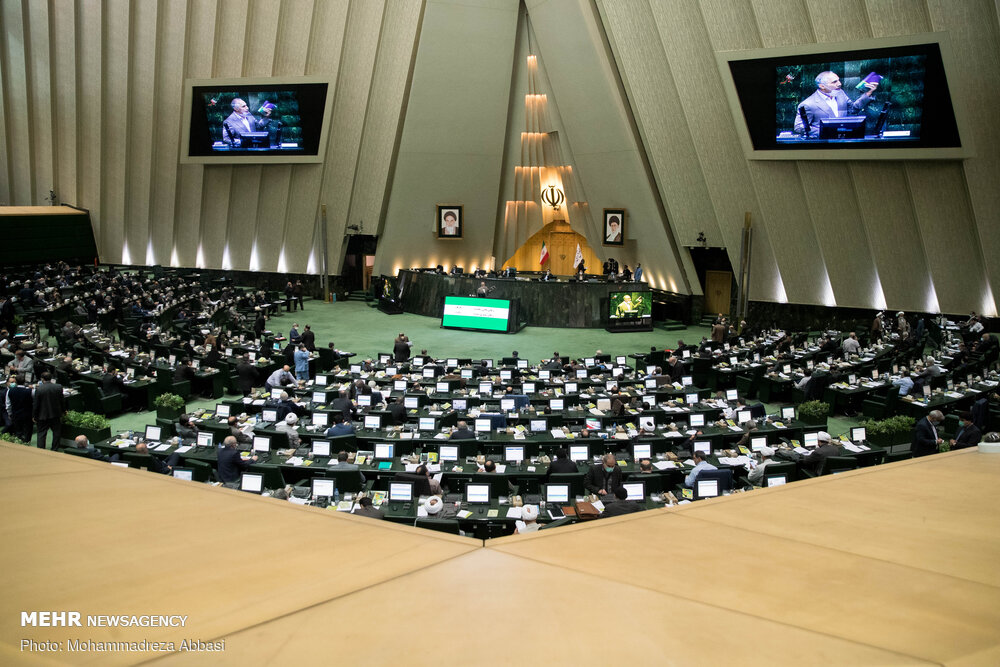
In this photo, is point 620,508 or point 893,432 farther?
point 893,432

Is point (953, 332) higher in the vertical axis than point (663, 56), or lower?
lower

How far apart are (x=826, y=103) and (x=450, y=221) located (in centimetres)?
1501

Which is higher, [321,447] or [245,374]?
[245,374]

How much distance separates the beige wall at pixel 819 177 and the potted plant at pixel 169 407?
56.1ft

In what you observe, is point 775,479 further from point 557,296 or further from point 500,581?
point 557,296

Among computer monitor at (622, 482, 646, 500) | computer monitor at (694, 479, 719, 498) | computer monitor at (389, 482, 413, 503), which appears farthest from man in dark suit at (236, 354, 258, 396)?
computer monitor at (694, 479, 719, 498)

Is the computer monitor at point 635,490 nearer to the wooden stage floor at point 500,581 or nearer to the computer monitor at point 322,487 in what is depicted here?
the computer monitor at point 322,487

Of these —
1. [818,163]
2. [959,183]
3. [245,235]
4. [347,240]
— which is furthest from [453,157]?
Result: [959,183]

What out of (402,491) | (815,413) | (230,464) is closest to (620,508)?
(402,491)

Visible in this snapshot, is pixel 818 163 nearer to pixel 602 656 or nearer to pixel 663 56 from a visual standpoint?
pixel 663 56

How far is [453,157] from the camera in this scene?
94.0 feet

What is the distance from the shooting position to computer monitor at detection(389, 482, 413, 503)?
8.39 meters

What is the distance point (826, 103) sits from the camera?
19.9 m

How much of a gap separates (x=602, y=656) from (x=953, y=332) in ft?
74.3
